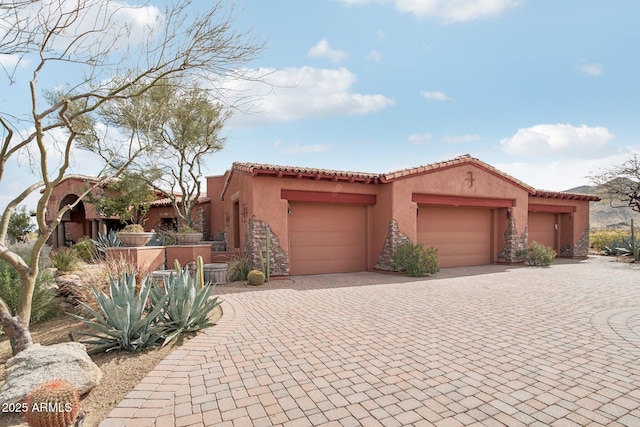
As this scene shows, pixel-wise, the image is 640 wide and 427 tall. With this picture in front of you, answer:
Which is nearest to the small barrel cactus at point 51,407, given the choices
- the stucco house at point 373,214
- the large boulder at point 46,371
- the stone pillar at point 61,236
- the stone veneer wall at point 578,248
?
the large boulder at point 46,371

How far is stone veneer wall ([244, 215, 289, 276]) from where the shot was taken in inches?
433

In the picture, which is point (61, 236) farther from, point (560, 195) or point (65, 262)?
point (560, 195)

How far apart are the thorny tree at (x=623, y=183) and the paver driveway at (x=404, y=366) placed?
62.5 ft

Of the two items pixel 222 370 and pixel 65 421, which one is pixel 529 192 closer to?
pixel 222 370

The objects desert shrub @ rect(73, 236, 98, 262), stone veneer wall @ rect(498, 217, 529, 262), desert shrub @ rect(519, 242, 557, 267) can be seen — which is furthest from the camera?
stone veneer wall @ rect(498, 217, 529, 262)

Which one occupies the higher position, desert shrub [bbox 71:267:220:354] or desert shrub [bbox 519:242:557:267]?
desert shrub [bbox 71:267:220:354]

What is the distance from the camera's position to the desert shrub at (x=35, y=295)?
20.7 feet

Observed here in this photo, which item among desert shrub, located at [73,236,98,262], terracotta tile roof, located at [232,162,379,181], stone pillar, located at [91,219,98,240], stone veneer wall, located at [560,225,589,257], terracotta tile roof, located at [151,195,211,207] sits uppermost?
terracotta tile roof, located at [232,162,379,181]

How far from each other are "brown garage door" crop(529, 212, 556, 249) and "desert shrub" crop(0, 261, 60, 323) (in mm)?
20026

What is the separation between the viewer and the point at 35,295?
638cm

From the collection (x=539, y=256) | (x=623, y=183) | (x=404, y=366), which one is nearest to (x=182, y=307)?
(x=404, y=366)

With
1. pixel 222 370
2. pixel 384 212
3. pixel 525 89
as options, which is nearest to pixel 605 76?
pixel 525 89

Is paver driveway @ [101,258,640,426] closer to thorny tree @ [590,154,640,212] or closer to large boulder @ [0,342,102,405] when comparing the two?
large boulder @ [0,342,102,405]

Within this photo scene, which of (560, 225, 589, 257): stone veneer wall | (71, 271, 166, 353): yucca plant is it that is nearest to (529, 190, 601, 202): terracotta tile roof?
(560, 225, 589, 257): stone veneer wall
